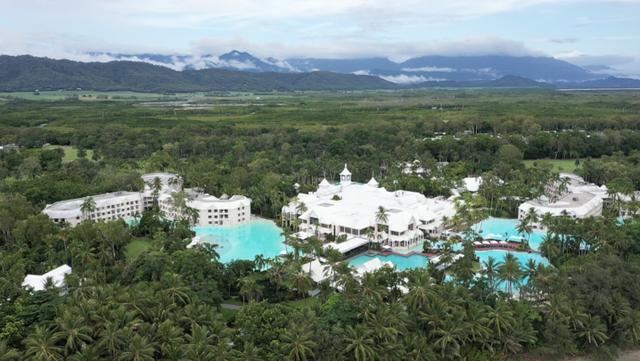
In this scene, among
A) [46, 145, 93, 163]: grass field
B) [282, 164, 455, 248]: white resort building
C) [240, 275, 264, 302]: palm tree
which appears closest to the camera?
[240, 275, 264, 302]: palm tree

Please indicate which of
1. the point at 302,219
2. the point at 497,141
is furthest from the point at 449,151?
the point at 302,219

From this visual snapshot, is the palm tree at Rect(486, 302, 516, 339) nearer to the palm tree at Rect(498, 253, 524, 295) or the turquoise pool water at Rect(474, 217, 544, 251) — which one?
the palm tree at Rect(498, 253, 524, 295)

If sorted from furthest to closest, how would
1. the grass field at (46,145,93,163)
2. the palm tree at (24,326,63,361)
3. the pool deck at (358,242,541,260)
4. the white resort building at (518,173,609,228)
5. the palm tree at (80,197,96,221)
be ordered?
1. the grass field at (46,145,93,163)
2. the white resort building at (518,173,609,228)
3. the palm tree at (80,197,96,221)
4. the pool deck at (358,242,541,260)
5. the palm tree at (24,326,63,361)

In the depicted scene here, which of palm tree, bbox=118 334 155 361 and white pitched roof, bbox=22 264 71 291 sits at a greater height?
palm tree, bbox=118 334 155 361

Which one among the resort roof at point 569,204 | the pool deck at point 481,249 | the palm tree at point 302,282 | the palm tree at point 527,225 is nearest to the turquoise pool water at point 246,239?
the pool deck at point 481,249

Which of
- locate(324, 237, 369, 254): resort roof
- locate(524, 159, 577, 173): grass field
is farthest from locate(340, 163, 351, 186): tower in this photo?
locate(524, 159, 577, 173): grass field

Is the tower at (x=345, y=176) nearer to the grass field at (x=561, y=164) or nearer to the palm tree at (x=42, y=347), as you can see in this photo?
the grass field at (x=561, y=164)
